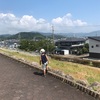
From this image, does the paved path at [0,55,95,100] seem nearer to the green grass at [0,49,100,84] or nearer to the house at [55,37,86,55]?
the green grass at [0,49,100,84]

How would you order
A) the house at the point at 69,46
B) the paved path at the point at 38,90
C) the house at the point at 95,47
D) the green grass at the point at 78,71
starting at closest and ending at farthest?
the paved path at the point at 38,90, the green grass at the point at 78,71, the house at the point at 95,47, the house at the point at 69,46

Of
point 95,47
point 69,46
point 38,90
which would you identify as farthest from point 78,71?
point 69,46

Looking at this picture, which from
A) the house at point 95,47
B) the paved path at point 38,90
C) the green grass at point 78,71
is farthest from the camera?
the house at point 95,47

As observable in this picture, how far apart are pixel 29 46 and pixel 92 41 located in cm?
3678

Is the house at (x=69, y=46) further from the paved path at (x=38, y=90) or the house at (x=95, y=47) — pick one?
the paved path at (x=38, y=90)

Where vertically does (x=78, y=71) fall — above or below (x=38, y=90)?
below

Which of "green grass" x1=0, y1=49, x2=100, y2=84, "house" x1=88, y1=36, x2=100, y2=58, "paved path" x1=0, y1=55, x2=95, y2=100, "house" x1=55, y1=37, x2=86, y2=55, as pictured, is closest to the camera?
"paved path" x1=0, y1=55, x2=95, y2=100

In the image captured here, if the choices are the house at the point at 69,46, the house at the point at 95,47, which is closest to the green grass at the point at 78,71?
the house at the point at 95,47

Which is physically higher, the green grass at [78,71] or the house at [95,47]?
the green grass at [78,71]

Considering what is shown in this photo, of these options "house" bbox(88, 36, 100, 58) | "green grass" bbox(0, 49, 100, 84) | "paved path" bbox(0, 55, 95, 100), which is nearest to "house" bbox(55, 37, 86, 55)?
"house" bbox(88, 36, 100, 58)

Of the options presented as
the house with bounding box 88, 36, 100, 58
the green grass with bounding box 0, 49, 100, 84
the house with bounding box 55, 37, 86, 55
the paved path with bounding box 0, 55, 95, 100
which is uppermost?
the paved path with bounding box 0, 55, 95, 100

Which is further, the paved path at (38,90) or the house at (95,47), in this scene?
the house at (95,47)

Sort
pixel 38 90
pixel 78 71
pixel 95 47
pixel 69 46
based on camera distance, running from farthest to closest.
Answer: pixel 69 46 < pixel 95 47 < pixel 78 71 < pixel 38 90

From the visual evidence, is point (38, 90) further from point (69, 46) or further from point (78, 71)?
point (69, 46)
